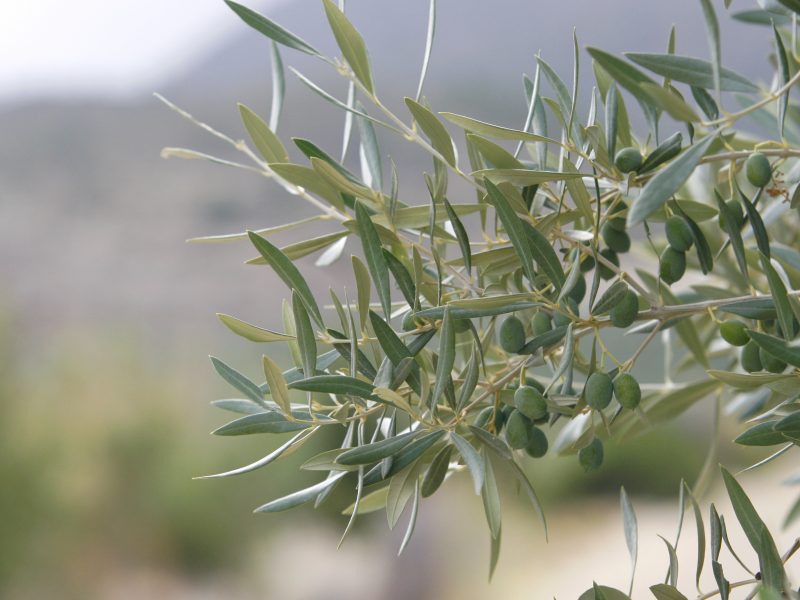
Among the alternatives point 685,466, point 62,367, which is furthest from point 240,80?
point 685,466

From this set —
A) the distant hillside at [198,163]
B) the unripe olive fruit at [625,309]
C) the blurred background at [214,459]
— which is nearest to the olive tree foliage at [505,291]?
the unripe olive fruit at [625,309]

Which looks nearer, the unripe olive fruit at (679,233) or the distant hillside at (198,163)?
the unripe olive fruit at (679,233)

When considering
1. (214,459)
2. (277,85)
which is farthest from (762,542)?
(214,459)

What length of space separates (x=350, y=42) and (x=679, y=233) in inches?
4.8

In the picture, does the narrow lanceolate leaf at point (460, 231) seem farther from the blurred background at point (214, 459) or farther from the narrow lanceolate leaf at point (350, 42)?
the blurred background at point (214, 459)

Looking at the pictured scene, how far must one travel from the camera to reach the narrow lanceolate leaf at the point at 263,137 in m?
0.29

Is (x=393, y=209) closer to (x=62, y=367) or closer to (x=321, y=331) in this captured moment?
(x=321, y=331)

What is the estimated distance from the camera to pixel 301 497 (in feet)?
0.85

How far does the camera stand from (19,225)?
6.05 metres

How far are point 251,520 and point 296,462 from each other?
32 cm

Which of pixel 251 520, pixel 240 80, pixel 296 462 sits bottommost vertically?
pixel 251 520

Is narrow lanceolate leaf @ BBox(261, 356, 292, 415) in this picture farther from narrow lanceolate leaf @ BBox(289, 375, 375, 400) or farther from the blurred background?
the blurred background

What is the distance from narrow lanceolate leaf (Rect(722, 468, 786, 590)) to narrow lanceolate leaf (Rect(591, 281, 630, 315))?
59 mm

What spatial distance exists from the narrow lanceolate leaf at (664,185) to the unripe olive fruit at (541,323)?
84mm
